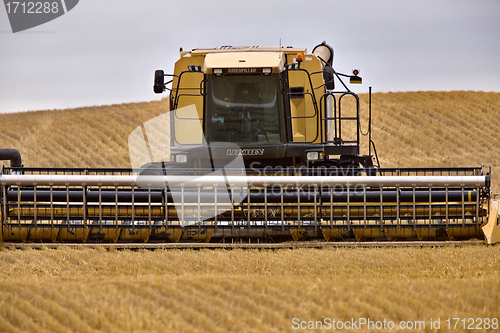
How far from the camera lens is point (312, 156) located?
24.4 ft

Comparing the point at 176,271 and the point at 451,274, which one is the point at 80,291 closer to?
the point at 176,271

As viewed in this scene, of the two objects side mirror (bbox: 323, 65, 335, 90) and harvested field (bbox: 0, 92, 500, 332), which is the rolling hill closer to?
side mirror (bbox: 323, 65, 335, 90)

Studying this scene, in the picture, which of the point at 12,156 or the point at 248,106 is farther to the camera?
the point at 12,156

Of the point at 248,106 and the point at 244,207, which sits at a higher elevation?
the point at 248,106

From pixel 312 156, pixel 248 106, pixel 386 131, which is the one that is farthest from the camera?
pixel 386 131

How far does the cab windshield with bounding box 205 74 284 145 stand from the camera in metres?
7.54

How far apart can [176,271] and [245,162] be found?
2.26 meters

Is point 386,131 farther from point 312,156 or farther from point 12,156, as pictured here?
point 12,156

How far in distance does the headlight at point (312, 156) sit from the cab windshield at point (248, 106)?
44cm

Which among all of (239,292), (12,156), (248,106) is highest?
(248,106)

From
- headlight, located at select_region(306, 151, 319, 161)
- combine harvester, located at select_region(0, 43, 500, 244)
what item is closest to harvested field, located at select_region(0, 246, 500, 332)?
combine harvester, located at select_region(0, 43, 500, 244)

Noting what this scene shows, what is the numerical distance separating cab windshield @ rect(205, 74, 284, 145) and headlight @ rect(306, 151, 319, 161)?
1.45 ft

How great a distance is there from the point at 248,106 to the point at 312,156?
45.2 inches

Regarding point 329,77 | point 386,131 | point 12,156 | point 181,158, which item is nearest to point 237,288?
point 181,158
